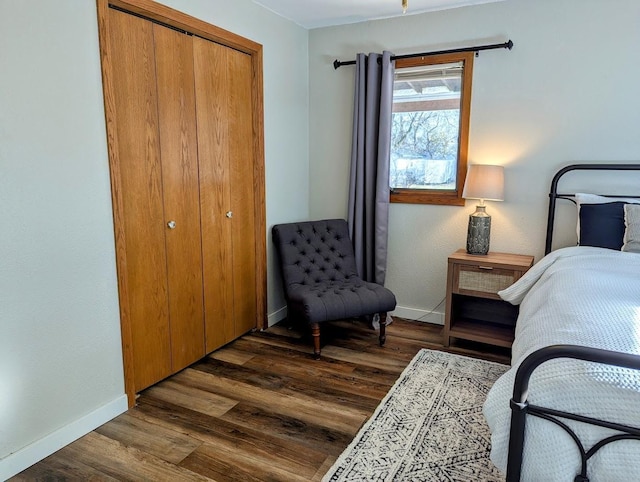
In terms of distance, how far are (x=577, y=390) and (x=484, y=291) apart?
1900 mm

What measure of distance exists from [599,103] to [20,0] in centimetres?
318

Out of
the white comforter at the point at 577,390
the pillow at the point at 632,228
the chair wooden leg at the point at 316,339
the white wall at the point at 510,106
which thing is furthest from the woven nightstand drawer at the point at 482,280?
the white comforter at the point at 577,390

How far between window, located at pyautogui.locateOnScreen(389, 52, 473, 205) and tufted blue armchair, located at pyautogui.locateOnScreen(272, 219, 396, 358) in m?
0.62

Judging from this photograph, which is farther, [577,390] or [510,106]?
[510,106]

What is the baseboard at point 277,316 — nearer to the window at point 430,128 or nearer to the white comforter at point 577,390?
the window at point 430,128

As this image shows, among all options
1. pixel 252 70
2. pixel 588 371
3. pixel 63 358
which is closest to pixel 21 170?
pixel 63 358

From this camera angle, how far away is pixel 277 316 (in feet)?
12.0

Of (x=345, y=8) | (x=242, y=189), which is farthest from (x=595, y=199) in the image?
(x=242, y=189)

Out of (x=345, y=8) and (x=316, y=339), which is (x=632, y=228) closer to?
(x=316, y=339)

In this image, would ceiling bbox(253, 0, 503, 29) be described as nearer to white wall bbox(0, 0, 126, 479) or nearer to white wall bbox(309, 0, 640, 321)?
white wall bbox(309, 0, 640, 321)

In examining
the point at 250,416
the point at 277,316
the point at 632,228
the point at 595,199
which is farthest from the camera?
the point at 277,316

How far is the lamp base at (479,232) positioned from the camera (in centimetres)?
308

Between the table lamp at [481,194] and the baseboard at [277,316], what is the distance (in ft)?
5.15

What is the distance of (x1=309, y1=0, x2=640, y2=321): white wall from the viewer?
2836 mm
